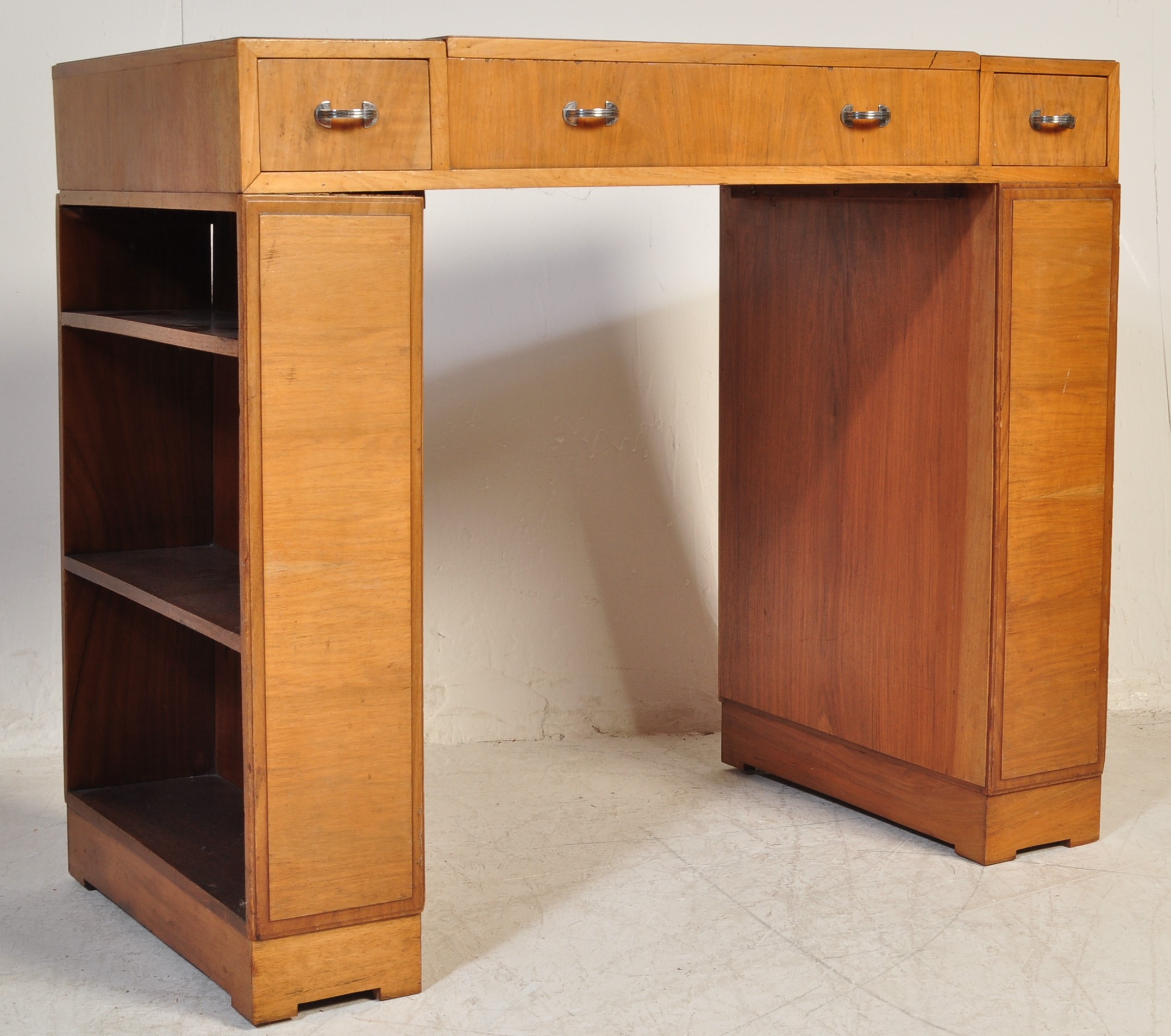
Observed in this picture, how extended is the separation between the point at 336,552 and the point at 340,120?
1.79 feet

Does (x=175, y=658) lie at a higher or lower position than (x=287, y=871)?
higher

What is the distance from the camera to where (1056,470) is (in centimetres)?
270

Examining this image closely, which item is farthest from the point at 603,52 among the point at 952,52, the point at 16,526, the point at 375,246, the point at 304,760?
the point at 16,526

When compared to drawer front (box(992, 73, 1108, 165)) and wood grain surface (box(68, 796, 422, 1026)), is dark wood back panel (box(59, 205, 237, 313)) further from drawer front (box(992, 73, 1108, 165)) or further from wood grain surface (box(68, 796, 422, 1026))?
drawer front (box(992, 73, 1108, 165))

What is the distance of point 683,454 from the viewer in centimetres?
362

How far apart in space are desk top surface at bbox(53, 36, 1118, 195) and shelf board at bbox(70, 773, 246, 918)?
0.96m

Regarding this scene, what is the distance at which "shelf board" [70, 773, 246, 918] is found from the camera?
2.33 m

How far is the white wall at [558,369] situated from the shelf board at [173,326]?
2.59 ft

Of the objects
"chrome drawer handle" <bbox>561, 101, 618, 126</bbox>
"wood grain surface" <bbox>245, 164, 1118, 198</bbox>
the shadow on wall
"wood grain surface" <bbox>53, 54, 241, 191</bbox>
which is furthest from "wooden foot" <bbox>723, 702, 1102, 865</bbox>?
"wood grain surface" <bbox>53, 54, 241, 191</bbox>

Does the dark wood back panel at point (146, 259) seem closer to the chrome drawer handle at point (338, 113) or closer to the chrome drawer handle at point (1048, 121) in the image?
the chrome drawer handle at point (338, 113)

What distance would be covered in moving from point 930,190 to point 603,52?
748 mm

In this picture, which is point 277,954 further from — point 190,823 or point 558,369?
point 558,369

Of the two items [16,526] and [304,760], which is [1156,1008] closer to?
[304,760]

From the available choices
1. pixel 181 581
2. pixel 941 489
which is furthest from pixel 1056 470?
pixel 181 581
